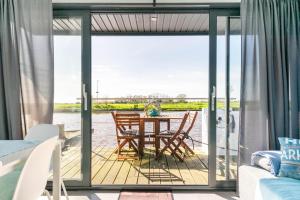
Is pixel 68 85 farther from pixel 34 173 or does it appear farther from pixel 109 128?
pixel 109 128

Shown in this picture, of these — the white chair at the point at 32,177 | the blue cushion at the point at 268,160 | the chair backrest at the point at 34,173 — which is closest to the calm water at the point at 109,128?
the blue cushion at the point at 268,160

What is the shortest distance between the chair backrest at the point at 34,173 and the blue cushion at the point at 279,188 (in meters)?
1.65

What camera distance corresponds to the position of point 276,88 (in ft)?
9.98

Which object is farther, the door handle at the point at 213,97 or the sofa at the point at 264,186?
the door handle at the point at 213,97

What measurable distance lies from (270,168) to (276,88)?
978 mm

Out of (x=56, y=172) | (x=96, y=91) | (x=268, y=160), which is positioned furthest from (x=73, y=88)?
(x=268, y=160)

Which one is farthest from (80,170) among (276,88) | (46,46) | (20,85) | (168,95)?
(168,95)

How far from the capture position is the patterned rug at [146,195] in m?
3.04

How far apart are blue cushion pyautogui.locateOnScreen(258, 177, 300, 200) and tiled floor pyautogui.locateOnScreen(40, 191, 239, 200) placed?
91 cm

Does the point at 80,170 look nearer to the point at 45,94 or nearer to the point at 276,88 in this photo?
the point at 45,94

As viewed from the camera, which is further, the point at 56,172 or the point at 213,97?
the point at 213,97

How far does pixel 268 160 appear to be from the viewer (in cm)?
258

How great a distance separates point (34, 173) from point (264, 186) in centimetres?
174

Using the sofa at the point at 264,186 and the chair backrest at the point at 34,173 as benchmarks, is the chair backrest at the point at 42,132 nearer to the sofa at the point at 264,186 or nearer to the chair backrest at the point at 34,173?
the chair backrest at the point at 34,173
